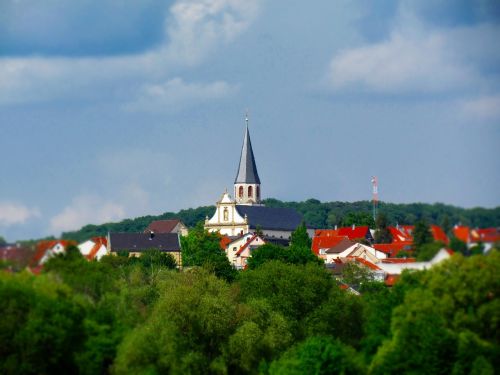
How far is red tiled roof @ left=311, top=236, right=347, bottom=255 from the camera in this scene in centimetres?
13550

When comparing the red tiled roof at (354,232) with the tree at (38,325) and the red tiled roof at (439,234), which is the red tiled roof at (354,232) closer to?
the tree at (38,325)

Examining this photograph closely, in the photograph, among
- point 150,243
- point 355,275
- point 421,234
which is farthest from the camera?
point 150,243

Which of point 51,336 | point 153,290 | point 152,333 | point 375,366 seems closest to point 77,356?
point 51,336

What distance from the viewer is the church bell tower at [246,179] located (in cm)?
19688

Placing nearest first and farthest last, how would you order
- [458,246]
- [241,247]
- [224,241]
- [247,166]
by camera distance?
A: 1. [458,246]
2. [241,247]
3. [224,241]
4. [247,166]

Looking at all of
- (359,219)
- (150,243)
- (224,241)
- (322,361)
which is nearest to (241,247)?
(224,241)

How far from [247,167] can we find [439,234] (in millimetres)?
165214

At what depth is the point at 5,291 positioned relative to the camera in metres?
33.2

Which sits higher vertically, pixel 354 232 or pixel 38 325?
pixel 354 232

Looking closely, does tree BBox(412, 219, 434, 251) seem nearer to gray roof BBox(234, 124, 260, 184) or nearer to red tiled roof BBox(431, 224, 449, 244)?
red tiled roof BBox(431, 224, 449, 244)

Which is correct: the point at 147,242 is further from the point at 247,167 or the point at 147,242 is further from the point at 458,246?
the point at 458,246

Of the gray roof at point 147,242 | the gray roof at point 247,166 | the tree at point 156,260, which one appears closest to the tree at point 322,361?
the tree at point 156,260

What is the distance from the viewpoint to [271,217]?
189250 millimetres

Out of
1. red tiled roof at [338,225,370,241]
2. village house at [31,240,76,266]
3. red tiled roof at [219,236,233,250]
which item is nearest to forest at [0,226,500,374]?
village house at [31,240,76,266]
